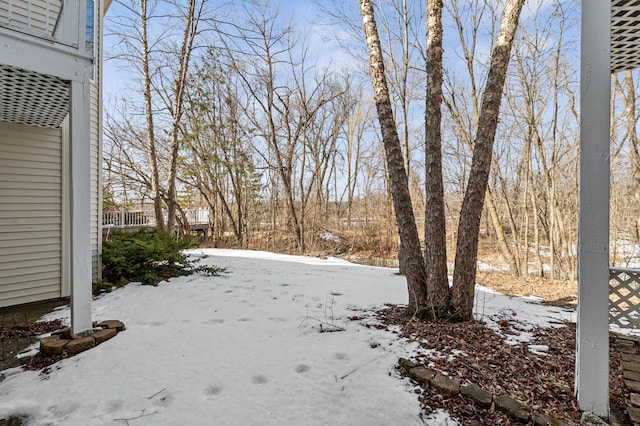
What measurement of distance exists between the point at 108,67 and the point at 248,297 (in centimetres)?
830

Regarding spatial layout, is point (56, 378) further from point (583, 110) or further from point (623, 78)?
point (623, 78)

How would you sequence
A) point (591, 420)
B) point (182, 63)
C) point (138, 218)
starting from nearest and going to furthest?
1. point (591, 420)
2. point (182, 63)
3. point (138, 218)

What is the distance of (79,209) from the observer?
2309 millimetres

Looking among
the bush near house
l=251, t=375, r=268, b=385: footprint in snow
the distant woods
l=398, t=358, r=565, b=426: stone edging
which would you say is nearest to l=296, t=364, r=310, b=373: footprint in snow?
l=251, t=375, r=268, b=385: footprint in snow

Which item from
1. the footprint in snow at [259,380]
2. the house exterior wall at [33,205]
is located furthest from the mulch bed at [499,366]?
the house exterior wall at [33,205]

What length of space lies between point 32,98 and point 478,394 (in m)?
4.18

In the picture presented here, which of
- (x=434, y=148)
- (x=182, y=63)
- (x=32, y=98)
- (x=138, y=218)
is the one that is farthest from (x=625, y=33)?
(x=138, y=218)

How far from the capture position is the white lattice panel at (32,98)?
2.25m

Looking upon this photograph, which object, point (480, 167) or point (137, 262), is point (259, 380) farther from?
point (137, 262)

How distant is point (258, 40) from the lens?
9820mm

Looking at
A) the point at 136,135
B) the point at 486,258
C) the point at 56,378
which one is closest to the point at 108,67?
the point at 136,135

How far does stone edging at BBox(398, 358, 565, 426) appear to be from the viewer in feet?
4.94

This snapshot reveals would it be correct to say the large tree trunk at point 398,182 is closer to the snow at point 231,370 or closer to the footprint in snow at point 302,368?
the snow at point 231,370

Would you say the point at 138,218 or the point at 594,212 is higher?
the point at 594,212
